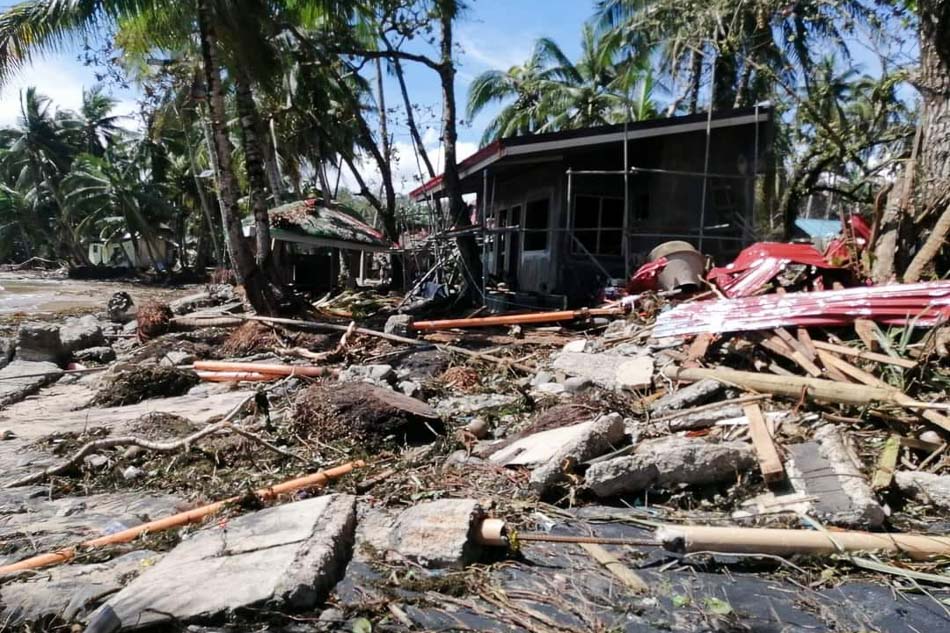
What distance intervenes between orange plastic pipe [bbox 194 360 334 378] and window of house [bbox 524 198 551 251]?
6295 mm

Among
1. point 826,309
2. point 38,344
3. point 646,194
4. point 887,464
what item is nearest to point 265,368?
point 38,344

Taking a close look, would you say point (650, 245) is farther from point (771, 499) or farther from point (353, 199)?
point (353, 199)

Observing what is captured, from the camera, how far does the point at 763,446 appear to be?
4234 mm

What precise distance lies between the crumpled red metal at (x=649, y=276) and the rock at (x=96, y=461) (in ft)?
24.1

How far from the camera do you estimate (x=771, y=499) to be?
3.99 m

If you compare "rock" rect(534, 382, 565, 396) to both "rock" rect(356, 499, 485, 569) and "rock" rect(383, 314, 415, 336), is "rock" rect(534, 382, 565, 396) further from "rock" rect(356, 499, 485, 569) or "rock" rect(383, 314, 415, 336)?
"rock" rect(383, 314, 415, 336)

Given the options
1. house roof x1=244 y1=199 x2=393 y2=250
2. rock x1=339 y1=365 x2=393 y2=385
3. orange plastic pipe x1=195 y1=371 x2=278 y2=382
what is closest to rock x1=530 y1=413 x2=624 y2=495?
rock x1=339 y1=365 x2=393 y2=385

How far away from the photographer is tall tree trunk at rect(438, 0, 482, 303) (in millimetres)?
13914

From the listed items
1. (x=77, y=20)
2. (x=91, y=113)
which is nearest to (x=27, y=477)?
(x=77, y=20)

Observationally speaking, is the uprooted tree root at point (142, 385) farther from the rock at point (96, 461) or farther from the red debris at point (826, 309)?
the red debris at point (826, 309)

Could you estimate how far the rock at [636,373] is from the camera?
621cm

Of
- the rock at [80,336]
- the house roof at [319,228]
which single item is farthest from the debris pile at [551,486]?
the house roof at [319,228]

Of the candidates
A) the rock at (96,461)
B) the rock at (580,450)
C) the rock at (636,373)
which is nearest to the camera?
the rock at (580,450)

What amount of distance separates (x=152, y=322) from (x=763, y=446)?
36.1ft
